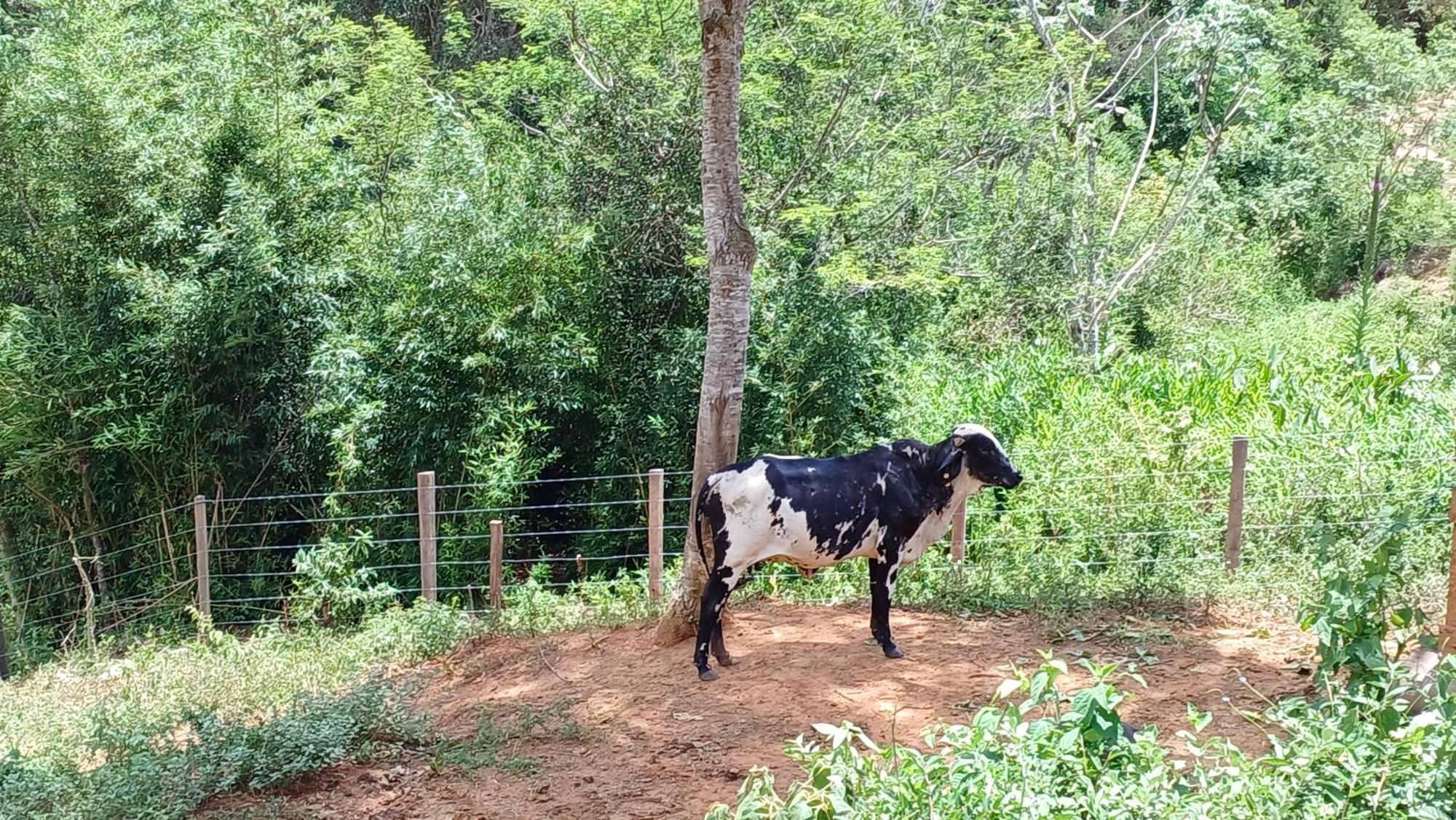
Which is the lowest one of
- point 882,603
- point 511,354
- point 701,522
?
point 882,603

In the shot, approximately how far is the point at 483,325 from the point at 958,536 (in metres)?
3.88

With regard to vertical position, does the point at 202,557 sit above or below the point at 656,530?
below

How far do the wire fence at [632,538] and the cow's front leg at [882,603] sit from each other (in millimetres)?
1215

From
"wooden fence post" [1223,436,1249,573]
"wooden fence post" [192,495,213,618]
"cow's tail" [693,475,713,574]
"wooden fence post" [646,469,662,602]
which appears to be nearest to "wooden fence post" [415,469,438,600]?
"wooden fence post" [646,469,662,602]

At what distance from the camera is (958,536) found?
775 centimetres

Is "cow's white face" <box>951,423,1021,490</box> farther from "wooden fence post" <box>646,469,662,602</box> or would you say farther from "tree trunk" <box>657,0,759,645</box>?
"wooden fence post" <box>646,469,662,602</box>

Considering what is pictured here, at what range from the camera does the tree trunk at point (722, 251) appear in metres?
5.80

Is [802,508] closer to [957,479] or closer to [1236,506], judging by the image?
[957,479]

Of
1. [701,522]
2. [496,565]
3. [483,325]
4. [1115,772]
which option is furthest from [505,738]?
[483,325]

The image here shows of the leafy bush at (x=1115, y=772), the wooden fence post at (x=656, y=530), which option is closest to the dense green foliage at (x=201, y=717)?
the wooden fence post at (x=656, y=530)

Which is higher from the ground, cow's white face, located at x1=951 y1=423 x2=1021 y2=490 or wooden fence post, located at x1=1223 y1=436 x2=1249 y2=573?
cow's white face, located at x1=951 y1=423 x2=1021 y2=490

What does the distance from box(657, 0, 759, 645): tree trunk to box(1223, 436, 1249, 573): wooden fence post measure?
3442 mm

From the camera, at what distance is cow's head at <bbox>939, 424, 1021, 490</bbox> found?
244 inches

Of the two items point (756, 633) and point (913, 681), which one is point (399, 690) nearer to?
point (756, 633)
